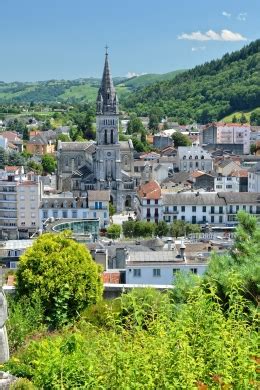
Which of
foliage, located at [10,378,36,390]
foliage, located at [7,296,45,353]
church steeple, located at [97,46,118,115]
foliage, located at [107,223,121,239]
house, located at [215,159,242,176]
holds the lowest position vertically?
foliage, located at [107,223,121,239]

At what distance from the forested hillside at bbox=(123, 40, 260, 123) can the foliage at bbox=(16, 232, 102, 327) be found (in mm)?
103027

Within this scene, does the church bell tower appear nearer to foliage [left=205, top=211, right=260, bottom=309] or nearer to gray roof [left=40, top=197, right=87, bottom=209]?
gray roof [left=40, top=197, right=87, bottom=209]

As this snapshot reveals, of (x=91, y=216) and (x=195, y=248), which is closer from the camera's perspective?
(x=195, y=248)

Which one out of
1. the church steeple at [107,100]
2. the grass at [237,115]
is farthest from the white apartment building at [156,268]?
the grass at [237,115]

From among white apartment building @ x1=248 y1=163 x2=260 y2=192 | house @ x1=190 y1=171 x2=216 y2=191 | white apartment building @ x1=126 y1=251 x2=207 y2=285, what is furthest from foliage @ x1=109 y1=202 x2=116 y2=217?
white apartment building @ x1=126 y1=251 x2=207 y2=285

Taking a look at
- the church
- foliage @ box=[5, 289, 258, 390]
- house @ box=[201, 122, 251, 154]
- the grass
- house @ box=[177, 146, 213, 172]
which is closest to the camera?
foliage @ box=[5, 289, 258, 390]

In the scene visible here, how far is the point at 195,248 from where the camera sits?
29.0 metres

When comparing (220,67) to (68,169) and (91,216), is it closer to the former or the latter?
(68,169)

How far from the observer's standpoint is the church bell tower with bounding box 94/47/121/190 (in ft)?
189

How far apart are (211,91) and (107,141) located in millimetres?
73119

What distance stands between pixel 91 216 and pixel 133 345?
37516 mm

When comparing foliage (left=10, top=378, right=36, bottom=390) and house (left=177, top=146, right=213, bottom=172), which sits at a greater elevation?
foliage (left=10, top=378, right=36, bottom=390)


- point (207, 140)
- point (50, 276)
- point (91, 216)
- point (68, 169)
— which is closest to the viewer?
point (50, 276)

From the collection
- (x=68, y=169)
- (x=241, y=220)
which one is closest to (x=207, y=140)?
(x=68, y=169)
